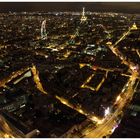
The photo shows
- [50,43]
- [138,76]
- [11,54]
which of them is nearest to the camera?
[138,76]

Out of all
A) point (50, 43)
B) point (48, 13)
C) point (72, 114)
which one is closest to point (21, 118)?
point (72, 114)

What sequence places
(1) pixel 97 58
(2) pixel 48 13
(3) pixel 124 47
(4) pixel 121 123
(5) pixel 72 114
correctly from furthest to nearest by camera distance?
(2) pixel 48 13 < (3) pixel 124 47 < (1) pixel 97 58 < (5) pixel 72 114 < (4) pixel 121 123

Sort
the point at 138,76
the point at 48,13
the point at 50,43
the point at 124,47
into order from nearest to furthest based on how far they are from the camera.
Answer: the point at 138,76 → the point at 124,47 → the point at 50,43 → the point at 48,13

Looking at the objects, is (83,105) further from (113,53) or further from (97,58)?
(113,53)

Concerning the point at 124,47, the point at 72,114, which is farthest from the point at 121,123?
the point at 124,47

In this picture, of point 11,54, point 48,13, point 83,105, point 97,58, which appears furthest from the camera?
point 48,13

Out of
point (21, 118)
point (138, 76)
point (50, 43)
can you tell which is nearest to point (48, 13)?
point (50, 43)

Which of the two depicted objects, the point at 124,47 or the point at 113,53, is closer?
the point at 113,53

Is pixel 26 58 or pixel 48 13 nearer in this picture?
pixel 26 58

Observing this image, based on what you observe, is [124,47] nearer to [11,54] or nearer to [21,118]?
[11,54]
